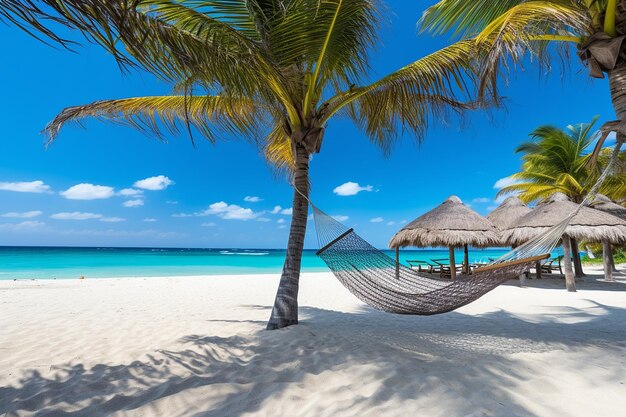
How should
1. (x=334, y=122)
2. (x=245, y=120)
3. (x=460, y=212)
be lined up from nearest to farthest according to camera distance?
(x=245, y=120) < (x=334, y=122) < (x=460, y=212)

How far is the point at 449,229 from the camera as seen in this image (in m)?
6.65

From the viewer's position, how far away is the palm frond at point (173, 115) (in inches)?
110

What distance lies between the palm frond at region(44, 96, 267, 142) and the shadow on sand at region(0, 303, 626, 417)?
69.7 inches

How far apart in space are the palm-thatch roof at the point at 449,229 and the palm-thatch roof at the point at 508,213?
86 centimetres

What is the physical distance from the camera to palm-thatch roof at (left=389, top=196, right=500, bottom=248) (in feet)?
21.3

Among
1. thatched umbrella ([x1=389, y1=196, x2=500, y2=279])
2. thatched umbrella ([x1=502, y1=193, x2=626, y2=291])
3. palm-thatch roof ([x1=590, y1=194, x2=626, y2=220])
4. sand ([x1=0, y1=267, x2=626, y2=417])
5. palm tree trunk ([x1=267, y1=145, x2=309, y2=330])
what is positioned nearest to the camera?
sand ([x1=0, y1=267, x2=626, y2=417])

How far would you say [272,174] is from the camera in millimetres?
4832

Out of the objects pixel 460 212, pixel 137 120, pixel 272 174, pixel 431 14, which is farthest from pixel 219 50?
pixel 460 212

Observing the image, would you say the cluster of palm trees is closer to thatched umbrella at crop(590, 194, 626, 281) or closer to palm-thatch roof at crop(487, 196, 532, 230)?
palm-thatch roof at crop(487, 196, 532, 230)

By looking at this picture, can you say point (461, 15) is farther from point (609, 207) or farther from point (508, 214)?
point (609, 207)

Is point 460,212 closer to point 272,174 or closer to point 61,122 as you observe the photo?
point 272,174

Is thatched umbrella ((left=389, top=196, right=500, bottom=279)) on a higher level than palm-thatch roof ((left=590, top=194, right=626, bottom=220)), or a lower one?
lower

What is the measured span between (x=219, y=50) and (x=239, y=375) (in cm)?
167

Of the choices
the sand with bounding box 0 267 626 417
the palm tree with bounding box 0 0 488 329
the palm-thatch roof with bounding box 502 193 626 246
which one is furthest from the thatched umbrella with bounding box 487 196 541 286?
the palm tree with bounding box 0 0 488 329
